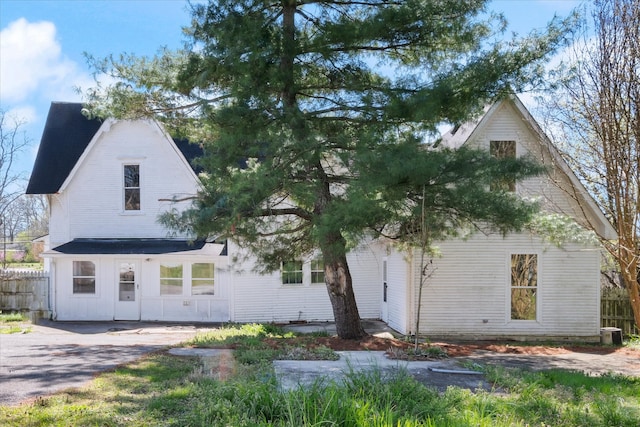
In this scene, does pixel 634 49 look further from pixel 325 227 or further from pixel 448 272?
pixel 325 227

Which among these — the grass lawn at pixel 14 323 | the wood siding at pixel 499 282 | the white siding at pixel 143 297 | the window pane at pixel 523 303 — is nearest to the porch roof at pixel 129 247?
the white siding at pixel 143 297

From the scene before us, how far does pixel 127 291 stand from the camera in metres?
19.9

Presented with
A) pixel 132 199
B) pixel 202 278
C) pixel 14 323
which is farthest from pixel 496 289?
pixel 14 323

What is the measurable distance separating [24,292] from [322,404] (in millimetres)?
18888

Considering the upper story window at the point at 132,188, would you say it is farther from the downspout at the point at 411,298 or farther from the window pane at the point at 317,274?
the downspout at the point at 411,298

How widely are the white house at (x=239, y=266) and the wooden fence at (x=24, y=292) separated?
1.11m

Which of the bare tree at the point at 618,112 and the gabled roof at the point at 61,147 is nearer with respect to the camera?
the bare tree at the point at 618,112

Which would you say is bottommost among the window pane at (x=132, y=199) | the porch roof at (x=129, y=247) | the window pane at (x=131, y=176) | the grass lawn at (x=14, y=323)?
the grass lawn at (x=14, y=323)

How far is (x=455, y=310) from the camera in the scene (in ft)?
53.7

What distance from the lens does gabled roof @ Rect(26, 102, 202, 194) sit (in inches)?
818

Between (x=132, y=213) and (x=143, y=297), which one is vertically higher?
(x=132, y=213)

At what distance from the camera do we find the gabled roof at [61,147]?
818 inches

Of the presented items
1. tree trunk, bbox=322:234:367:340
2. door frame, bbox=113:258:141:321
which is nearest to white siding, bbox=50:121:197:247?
door frame, bbox=113:258:141:321

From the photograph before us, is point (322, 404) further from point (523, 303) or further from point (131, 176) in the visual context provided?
point (131, 176)
